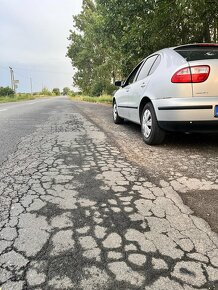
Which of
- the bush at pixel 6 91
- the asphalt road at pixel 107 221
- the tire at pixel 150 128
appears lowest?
the asphalt road at pixel 107 221

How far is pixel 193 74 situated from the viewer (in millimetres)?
3914

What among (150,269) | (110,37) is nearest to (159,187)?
(150,269)

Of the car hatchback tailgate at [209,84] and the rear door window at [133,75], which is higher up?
the rear door window at [133,75]

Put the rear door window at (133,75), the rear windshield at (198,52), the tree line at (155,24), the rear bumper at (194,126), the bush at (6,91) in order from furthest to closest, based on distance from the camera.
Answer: the bush at (6,91), the tree line at (155,24), the rear door window at (133,75), the rear windshield at (198,52), the rear bumper at (194,126)

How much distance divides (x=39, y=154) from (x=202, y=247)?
3.13 meters

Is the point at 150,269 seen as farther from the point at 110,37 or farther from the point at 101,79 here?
the point at 101,79

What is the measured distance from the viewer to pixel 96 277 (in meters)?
1.62

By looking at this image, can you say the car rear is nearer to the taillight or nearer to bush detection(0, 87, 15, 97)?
the taillight

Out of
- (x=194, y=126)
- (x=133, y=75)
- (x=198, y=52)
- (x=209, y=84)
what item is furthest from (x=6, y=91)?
(x=209, y=84)

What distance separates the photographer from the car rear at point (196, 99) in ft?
12.8

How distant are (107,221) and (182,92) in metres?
2.47

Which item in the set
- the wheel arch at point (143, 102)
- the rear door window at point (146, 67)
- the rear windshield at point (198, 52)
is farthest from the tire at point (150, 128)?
the rear windshield at point (198, 52)

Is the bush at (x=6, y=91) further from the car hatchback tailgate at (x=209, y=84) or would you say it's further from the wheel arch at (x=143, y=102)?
the car hatchback tailgate at (x=209, y=84)

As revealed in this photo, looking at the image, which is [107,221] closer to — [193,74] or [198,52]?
[193,74]
